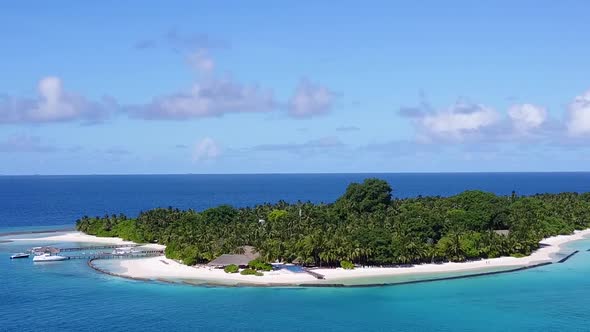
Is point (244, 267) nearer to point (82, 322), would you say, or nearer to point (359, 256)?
point (359, 256)

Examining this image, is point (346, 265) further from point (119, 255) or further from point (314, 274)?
point (119, 255)

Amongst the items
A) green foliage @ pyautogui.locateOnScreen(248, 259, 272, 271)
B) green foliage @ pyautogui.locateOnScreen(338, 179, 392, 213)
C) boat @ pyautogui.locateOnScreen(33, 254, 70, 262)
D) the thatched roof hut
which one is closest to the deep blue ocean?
green foliage @ pyautogui.locateOnScreen(248, 259, 272, 271)

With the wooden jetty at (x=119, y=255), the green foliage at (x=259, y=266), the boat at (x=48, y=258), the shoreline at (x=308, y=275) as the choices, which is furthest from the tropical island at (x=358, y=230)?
the boat at (x=48, y=258)

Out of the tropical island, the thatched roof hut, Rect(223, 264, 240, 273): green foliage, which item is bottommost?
Rect(223, 264, 240, 273): green foliage

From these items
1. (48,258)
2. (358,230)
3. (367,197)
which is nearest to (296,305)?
(358,230)

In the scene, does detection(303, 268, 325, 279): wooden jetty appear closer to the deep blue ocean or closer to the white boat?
the deep blue ocean
